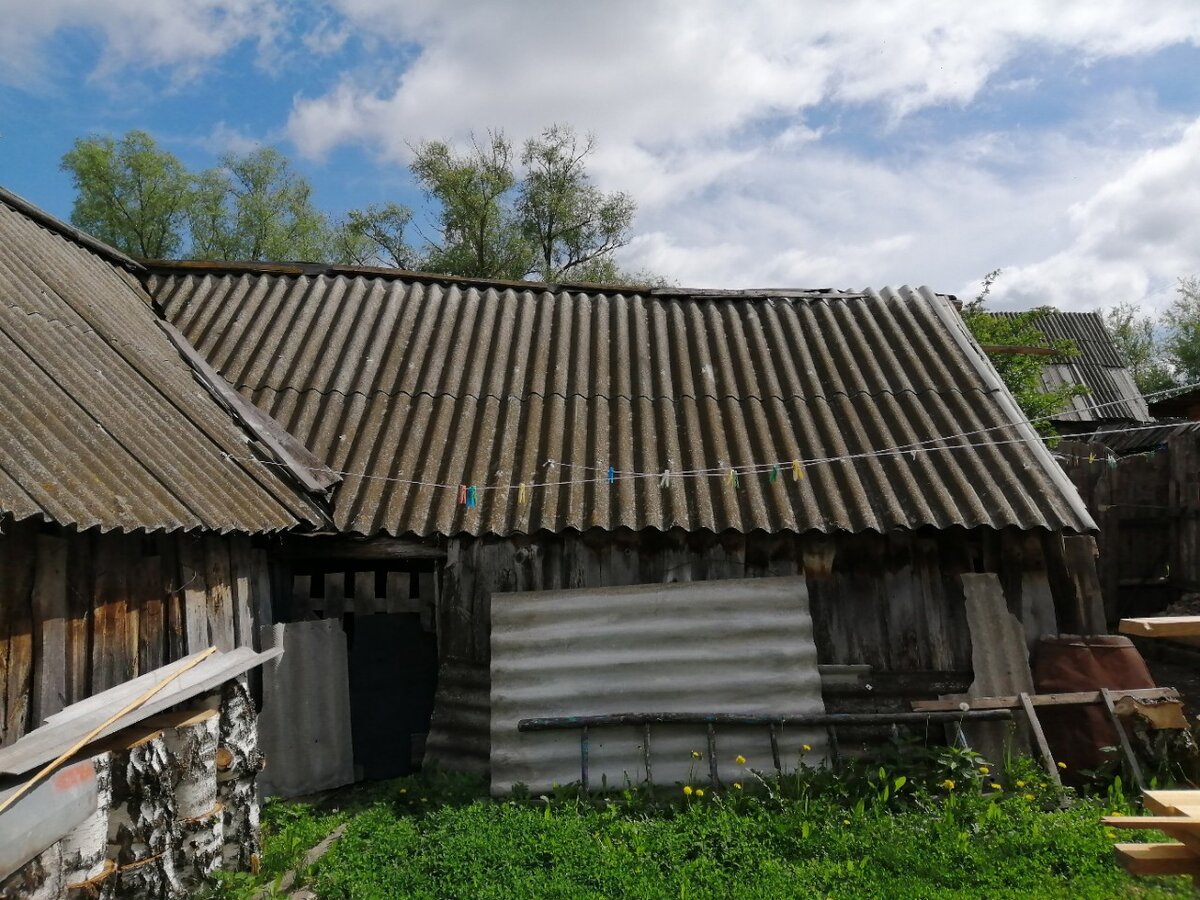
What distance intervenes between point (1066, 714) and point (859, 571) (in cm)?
192

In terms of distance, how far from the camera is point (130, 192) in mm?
24984

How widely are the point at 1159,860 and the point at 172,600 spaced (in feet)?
18.9

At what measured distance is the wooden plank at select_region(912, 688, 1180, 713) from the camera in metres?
6.13

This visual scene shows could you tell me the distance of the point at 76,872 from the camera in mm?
3973

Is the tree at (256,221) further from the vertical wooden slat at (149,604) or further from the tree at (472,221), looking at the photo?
the vertical wooden slat at (149,604)

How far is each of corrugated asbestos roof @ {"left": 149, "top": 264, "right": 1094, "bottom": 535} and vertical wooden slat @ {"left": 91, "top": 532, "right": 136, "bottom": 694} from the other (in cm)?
195

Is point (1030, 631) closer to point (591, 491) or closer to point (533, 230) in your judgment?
point (591, 491)

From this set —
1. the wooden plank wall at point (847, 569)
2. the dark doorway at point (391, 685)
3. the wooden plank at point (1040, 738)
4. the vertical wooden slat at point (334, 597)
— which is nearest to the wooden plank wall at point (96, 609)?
the vertical wooden slat at point (334, 597)

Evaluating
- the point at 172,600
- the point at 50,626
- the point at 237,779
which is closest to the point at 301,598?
the point at 172,600

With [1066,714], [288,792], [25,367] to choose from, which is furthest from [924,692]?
[25,367]

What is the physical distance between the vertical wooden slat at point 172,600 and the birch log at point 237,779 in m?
0.51

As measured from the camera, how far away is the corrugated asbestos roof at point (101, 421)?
4.37 m

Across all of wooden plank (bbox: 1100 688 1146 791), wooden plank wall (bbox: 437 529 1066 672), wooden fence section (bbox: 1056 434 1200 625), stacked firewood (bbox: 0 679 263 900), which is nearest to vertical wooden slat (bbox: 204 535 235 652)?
stacked firewood (bbox: 0 679 263 900)

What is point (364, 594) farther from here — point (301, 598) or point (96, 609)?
point (96, 609)
